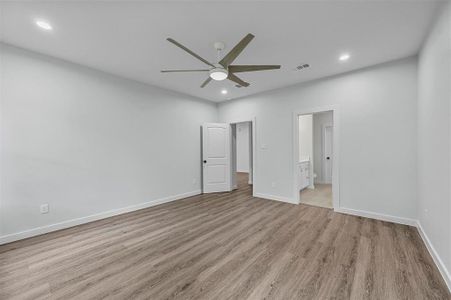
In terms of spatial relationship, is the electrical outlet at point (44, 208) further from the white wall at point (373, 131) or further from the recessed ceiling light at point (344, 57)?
the recessed ceiling light at point (344, 57)

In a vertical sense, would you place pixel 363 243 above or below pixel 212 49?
below

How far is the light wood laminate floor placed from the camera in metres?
1.66

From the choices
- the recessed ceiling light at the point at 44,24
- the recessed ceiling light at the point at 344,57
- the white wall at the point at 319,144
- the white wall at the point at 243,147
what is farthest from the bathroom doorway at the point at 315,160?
the recessed ceiling light at the point at 44,24

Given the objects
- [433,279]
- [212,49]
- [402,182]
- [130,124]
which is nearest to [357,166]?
[402,182]

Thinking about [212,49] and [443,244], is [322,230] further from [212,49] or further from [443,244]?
[212,49]

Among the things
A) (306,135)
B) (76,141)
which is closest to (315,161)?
(306,135)

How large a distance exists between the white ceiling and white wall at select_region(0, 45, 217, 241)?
17.7 inches

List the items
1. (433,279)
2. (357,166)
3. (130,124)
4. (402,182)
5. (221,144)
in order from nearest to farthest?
(433,279)
(402,182)
(357,166)
(130,124)
(221,144)

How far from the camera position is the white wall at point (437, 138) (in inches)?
67.6

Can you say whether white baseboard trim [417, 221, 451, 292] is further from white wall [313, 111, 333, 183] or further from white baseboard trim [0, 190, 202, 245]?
white baseboard trim [0, 190, 202, 245]

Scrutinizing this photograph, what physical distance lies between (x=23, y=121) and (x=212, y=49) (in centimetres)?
297

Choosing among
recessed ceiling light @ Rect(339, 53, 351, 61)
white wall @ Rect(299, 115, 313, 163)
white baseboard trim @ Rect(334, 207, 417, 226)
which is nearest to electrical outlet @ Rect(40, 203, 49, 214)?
white baseboard trim @ Rect(334, 207, 417, 226)

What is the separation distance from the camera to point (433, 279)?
1.76 m

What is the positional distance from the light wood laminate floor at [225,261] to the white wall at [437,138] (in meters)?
0.36
